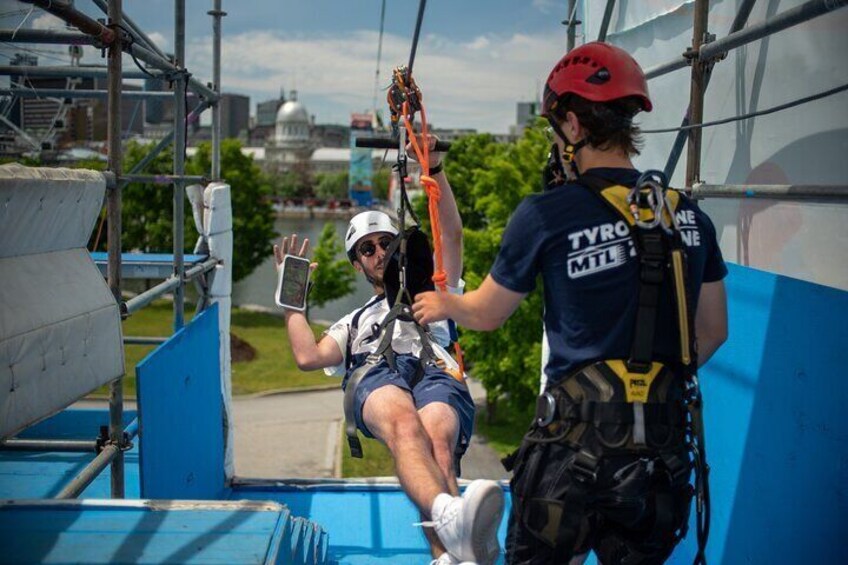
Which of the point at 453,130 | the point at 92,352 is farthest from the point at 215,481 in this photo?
the point at 453,130

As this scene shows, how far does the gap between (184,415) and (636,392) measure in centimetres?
368

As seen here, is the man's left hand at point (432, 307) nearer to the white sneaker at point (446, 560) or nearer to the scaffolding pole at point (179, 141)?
the white sneaker at point (446, 560)

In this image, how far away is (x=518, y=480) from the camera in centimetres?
274

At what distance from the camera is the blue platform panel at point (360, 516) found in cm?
550

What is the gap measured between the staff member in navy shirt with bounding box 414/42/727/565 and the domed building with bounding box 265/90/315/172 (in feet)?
512

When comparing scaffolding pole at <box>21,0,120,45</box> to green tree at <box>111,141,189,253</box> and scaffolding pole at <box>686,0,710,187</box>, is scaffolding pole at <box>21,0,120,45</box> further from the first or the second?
green tree at <box>111,141,189,253</box>

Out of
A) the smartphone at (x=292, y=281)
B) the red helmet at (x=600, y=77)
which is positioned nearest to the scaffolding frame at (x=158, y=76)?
the smartphone at (x=292, y=281)

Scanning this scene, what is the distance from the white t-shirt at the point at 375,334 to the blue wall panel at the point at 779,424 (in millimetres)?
1560

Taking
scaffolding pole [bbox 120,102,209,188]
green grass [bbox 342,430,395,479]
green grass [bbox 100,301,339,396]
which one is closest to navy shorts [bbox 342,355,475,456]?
scaffolding pole [bbox 120,102,209,188]

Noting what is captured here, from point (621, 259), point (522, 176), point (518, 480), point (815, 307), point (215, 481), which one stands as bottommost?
point (215, 481)

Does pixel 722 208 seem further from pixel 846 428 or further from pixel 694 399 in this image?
pixel 694 399

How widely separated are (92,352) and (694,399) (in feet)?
8.56

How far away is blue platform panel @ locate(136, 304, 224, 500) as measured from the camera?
4293 millimetres

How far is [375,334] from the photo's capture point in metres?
4.46
